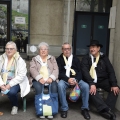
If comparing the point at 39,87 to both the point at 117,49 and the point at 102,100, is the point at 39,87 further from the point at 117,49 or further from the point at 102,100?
the point at 117,49

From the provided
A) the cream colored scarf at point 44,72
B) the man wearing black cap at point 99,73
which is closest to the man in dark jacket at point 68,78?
the man wearing black cap at point 99,73

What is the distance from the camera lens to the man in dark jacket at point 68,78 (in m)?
4.20

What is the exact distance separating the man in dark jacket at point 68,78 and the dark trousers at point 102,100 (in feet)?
0.55

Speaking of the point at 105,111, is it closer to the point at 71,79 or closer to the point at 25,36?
the point at 71,79

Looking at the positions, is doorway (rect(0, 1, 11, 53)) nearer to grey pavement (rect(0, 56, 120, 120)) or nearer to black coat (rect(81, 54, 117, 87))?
grey pavement (rect(0, 56, 120, 120))

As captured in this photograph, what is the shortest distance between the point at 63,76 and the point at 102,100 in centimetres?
86

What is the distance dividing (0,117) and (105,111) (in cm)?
191

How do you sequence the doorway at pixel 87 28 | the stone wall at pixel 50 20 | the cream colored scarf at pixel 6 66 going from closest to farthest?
the cream colored scarf at pixel 6 66 → the stone wall at pixel 50 20 → the doorway at pixel 87 28

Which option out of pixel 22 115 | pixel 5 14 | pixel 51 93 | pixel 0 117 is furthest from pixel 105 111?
pixel 5 14

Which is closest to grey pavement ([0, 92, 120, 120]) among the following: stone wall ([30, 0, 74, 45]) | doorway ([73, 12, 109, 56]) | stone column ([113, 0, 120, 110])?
stone column ([113, 0, 120, 110])

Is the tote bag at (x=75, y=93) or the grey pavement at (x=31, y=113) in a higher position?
the tote bag at (x=75, y=93)

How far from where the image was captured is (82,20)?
37.1 ft

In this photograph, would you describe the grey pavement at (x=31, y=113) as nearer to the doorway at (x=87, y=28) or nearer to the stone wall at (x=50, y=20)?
the stone wall at (x=50, y=20)

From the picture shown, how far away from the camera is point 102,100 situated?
419cm
